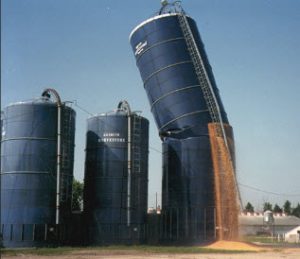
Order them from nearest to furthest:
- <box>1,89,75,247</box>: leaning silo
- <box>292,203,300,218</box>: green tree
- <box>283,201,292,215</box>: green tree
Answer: <box>1,89,75,247</box>: leaning silo, <box>292,203,300,218</box>: green tree, <box>283,201,292,215</box>: green tree

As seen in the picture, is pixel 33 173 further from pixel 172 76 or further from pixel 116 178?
pixel 172 76

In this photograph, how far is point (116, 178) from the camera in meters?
34.7

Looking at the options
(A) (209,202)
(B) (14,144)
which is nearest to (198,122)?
(A) (209,202)

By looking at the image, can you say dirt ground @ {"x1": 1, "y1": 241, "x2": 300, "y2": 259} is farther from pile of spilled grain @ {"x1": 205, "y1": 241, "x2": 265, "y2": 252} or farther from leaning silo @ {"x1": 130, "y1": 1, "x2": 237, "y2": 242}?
leaning silo @ {"x1": 130, "y1": 1, "x2": 237, "y2": 242}

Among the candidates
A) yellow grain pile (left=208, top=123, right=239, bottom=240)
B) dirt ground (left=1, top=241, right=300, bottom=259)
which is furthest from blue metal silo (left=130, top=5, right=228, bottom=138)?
dirt ground (left=1, top=241, right=300, bottom=259)

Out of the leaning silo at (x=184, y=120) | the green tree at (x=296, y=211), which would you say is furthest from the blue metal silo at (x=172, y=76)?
the green tree at (x=296, y=211)

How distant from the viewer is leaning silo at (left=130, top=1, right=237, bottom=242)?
119ft

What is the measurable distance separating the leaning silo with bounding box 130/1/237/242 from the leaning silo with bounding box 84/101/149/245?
9.31ft

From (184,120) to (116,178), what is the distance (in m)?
7.01

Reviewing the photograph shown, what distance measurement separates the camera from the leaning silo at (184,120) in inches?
1431

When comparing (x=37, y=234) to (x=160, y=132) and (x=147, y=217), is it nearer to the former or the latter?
(x=147, y=217)

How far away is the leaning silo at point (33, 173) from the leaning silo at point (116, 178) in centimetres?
236

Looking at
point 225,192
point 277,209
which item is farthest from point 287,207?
point 225,192

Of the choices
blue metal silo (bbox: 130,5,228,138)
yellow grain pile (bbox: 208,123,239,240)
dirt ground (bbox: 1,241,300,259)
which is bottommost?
dirt ground (bbox: 1,241,300,259)
